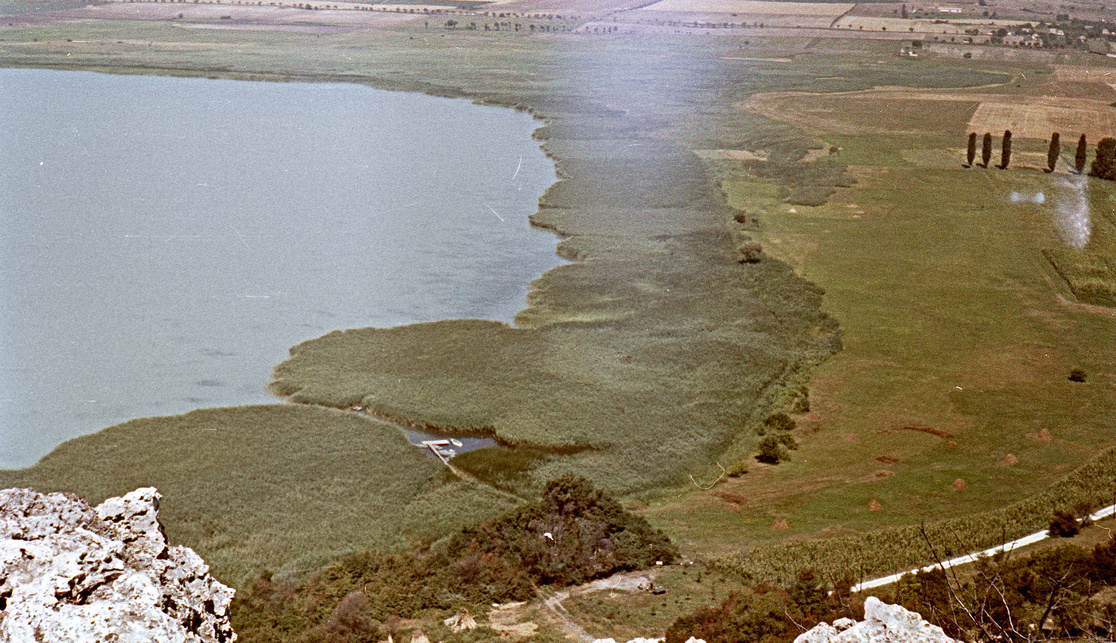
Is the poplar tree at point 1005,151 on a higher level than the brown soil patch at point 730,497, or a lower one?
higher

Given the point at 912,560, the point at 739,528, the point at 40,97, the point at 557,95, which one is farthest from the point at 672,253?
the point at 40,97

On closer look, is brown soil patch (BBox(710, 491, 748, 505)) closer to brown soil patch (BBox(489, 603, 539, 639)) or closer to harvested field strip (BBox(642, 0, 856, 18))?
brown soil patch (BBox(489, 603, 539, 639))

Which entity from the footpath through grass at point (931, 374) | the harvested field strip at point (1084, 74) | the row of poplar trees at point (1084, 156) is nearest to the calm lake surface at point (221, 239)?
the footpath through grass at point (931, 374)

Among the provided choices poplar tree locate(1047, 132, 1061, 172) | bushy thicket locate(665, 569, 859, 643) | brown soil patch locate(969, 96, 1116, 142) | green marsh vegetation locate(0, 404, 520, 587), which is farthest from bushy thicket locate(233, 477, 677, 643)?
brown soil patch locate(969, 96, 1116, 142)

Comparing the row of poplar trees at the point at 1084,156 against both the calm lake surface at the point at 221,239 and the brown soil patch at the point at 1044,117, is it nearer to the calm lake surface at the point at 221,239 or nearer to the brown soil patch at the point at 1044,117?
the brown soil patch at the point at 1044,117

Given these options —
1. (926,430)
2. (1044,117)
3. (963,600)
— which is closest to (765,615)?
(963,600)

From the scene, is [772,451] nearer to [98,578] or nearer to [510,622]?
[510,622]

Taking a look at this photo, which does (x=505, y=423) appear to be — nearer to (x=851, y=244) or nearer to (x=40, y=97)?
(x=851, y=244)
